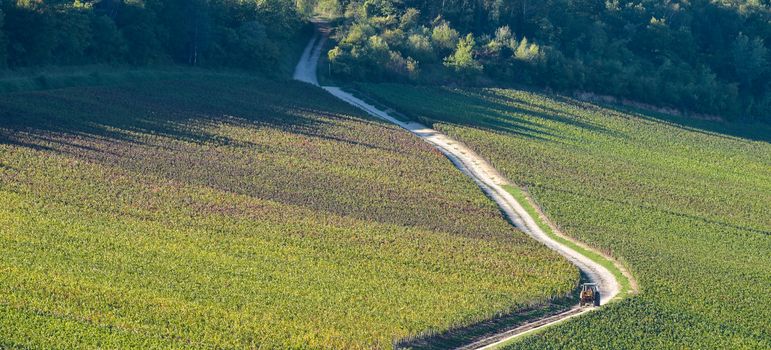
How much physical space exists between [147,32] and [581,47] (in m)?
58.8

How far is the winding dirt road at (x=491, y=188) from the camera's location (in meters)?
56.9

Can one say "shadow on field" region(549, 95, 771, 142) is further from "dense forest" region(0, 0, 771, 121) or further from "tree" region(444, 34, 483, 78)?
"tree" region(444, 34, 483, 78)

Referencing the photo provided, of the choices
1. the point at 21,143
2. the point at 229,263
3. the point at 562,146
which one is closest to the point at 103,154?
the point at 21,143

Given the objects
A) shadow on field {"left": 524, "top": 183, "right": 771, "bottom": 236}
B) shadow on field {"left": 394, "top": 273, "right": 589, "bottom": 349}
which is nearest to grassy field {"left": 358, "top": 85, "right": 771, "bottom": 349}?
shadow on field {"left": 524, "top": 183, "right": 771, "bottom": 236}

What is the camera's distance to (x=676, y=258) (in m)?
71.3

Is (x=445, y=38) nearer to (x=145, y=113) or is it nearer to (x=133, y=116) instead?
(x=145, y=113)

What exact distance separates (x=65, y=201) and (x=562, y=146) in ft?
166

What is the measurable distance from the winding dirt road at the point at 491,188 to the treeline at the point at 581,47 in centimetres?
476

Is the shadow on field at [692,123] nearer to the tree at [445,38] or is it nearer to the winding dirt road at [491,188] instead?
the tree at [445,38]

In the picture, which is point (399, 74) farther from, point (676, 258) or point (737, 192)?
point (676, 258)

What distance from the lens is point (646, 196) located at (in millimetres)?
88500

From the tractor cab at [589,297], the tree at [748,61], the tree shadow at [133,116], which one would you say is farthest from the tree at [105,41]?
the tree at [748,61]

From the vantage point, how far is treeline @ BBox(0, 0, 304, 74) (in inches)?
3875

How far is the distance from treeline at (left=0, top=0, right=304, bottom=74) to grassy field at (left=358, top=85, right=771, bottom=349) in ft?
45.9
